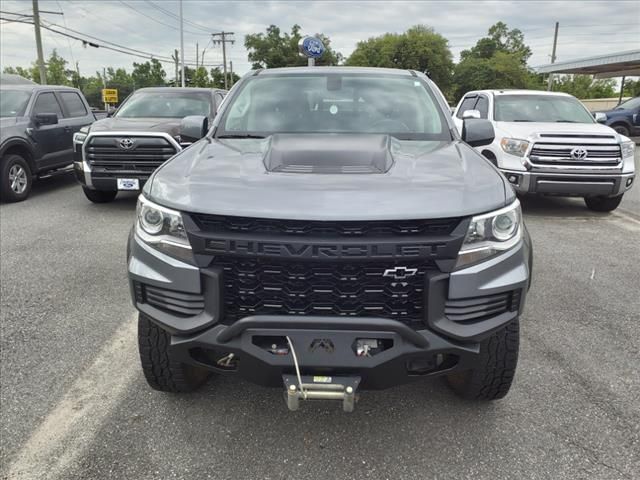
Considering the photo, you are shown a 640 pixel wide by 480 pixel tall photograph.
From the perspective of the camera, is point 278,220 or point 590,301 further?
point 590,301

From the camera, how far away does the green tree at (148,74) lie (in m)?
89.1

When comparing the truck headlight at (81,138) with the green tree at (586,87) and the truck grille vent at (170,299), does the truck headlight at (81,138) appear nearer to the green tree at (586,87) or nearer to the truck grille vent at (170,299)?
the truck grille vent at (170,299)

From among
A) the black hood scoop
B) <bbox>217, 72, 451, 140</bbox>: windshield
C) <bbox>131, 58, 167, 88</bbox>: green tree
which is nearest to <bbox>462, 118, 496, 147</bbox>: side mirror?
<bbox>217, 72, 451, 140</bbox>: windshield

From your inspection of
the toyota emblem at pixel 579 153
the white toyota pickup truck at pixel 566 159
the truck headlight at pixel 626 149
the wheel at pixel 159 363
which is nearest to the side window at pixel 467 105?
the white toyota pickup truck at pixel 566 159

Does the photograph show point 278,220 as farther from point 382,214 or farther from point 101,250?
point 101,250

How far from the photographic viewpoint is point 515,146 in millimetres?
7621

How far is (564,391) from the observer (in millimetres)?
3025

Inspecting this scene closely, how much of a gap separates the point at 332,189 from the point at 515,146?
20.2 ft

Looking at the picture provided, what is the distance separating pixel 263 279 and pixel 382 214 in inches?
21.5

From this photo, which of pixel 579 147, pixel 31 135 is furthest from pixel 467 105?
pixel 31 135

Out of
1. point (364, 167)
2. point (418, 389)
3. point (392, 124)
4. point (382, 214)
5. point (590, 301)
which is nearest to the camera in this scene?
point (382, 214)

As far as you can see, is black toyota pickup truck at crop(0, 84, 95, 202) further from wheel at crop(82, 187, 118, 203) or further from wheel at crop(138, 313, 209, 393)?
wheel at crop(138, 313, 209, 393)

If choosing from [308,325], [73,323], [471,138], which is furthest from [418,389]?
[73,323]

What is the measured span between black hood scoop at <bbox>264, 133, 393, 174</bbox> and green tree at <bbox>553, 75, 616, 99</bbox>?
79.9 metres
